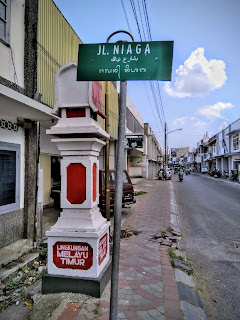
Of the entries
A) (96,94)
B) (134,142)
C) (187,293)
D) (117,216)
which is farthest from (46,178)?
(134,142)

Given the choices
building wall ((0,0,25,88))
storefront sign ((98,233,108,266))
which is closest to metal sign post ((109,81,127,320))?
storefront sign ((98,233,108,266))

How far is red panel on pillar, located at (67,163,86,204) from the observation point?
3.39 m

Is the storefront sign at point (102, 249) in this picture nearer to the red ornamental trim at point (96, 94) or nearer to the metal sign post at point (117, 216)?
the metal sign post at point (117, 216)

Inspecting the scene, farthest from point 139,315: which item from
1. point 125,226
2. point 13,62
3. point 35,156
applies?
point 13,62

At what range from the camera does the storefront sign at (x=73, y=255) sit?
130 inches

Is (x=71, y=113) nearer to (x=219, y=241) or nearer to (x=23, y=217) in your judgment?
(x=23, y=217)

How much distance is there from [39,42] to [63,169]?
3924 millimetres

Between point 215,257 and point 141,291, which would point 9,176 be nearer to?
point 141,291

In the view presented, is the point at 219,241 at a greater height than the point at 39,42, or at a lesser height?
lesser

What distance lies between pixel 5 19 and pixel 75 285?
16.4ft

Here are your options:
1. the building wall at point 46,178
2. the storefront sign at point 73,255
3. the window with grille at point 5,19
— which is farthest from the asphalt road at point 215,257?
the window with grille at point 5,19

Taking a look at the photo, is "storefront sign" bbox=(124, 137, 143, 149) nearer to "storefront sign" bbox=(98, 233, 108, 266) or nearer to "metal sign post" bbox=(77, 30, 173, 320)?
"storefront sign" bbox=(98, 233, 108, 266)

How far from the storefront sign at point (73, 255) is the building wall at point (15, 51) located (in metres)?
3.38

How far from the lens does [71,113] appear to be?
3.50m
